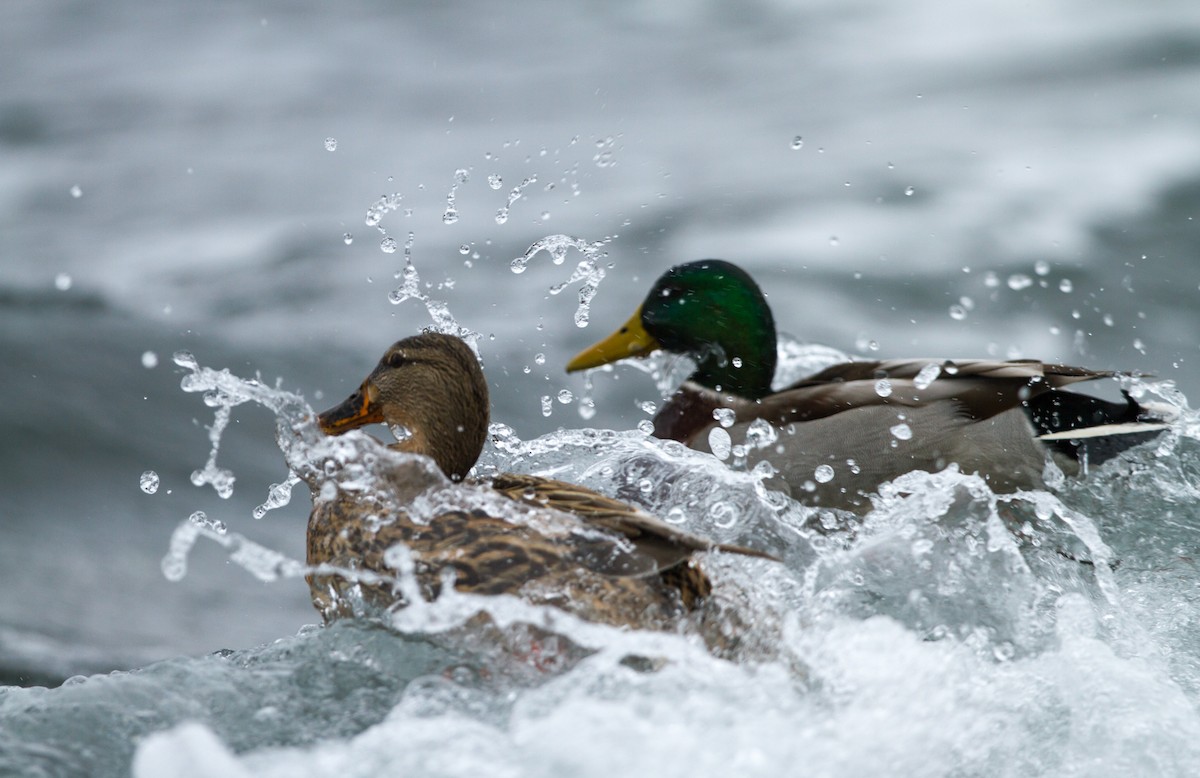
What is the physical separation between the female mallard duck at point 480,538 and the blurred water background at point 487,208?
158 centimetres

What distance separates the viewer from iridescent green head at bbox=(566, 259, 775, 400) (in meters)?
4.93

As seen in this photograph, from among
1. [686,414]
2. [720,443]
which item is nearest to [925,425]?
[720,443]

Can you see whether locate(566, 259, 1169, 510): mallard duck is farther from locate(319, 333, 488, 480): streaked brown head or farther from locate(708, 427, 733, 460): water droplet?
locate(319, 333, 488, 480): streaked brown head

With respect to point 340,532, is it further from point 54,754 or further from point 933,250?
point 933,250

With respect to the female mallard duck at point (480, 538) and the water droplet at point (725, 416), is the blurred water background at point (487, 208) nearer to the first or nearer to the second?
the water droplet at point (725, 416)

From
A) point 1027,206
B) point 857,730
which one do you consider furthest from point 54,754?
point 1027,206

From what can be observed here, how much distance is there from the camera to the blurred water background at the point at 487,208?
5469 mm

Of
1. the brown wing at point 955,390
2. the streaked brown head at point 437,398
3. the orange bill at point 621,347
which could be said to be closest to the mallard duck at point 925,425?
the brown wing at point 955,390

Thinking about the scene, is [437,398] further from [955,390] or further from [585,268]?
[585,268]

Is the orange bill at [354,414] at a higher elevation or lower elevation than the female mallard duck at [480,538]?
higher

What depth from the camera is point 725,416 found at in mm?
4648

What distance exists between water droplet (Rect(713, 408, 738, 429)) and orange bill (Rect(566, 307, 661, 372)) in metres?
0.48

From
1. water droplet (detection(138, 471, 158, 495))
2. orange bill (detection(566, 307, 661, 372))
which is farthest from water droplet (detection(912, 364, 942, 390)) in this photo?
water droplet (detection(138, 471, 158, 495))

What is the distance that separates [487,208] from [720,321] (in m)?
2.96
